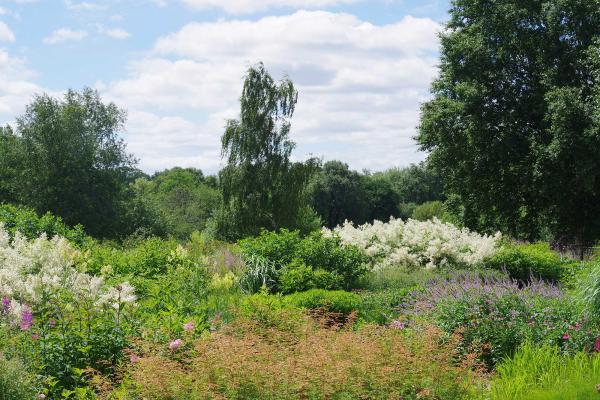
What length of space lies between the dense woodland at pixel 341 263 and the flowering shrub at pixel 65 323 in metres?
0.02

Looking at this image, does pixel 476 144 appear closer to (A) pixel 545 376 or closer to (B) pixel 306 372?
(A) pixel 545 376

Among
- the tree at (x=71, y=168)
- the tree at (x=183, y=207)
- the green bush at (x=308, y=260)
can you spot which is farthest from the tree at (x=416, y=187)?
the green bush at (x=308, y=260)

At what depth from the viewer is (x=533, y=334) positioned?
669 cm

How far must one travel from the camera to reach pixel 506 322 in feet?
22.2

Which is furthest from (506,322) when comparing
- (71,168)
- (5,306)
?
(71,168)

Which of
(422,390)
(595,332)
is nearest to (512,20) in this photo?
(595,332)

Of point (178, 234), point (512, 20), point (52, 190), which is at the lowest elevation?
point (178, 234)

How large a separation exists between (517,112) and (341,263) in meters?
14.3

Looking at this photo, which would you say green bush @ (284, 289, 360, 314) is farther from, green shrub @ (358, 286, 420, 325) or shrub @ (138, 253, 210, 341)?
shrub @ (138, 253, 210, 341)

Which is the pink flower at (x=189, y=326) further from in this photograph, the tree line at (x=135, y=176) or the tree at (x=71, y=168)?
the tree at (x=71, y=168)

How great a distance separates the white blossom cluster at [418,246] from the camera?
42.1 feet

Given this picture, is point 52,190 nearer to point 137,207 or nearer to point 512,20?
point 137,207

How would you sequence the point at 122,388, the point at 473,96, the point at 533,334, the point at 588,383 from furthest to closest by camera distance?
1. the point at 473,96
2. the point at 533,334
3. the point at 588,383
4. the point at 122,388

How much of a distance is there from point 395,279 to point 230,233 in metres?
18.1
